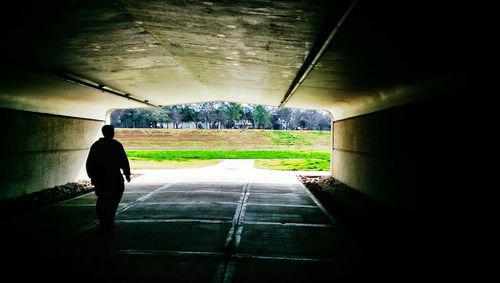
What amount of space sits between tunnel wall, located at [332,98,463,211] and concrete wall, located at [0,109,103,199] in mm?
10153

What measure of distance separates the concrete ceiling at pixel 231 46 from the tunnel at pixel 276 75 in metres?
0.03

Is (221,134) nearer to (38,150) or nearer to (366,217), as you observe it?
(38,150)

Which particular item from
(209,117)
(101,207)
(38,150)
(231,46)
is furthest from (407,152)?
(209,117)

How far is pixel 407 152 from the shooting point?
8.59 m

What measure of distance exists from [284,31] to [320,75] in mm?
3135

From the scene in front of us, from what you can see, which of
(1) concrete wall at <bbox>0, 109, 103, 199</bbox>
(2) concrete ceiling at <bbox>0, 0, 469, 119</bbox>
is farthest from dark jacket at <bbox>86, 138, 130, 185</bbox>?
(1) concrete wall at <bbox>0, 109, 103, 199</bbox>

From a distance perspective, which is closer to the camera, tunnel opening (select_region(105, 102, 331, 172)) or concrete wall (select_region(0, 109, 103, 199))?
concrete wall (select_region(0, 109, 103, 199))

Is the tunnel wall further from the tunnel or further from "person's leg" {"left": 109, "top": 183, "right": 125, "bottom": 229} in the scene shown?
"person's leg" {"left": 109, "top": 183, "right": 125, "bottom": 229}

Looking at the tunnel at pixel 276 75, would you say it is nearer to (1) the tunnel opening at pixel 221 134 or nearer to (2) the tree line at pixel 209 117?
(1) the tunnel opening at pixel 221 134

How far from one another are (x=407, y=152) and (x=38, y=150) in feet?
34.9

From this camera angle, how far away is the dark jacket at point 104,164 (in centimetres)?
687

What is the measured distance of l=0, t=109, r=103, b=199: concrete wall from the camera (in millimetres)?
10422

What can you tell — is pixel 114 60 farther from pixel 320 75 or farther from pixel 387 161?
pixel 387 161

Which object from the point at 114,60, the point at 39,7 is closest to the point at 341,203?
the point at 114,60
